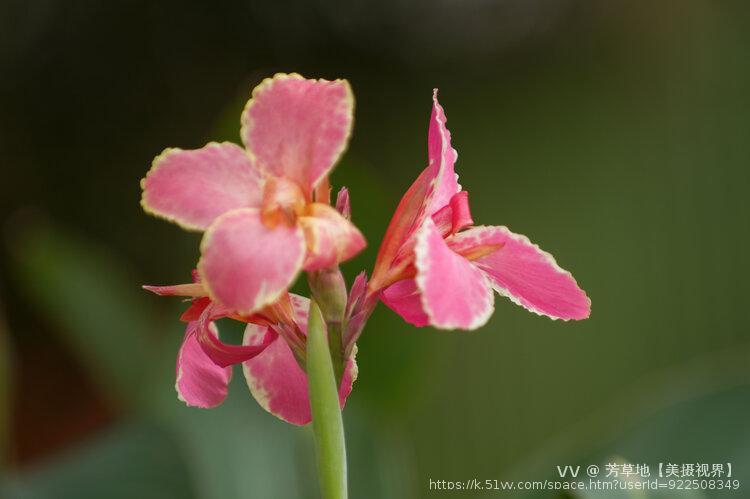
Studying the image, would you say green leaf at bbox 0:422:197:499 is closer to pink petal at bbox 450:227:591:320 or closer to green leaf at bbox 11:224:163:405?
green leaf at bbox 11:224:163:405

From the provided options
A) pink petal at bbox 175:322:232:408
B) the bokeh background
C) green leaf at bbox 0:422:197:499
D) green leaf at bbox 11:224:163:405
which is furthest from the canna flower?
Result: the bokeh background

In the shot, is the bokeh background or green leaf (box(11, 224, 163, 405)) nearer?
green leaf (box(11, 224, 163, 405))

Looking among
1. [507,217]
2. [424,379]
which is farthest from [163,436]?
[507,217]

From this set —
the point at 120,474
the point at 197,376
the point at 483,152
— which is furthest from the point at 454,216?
the point at 483,152

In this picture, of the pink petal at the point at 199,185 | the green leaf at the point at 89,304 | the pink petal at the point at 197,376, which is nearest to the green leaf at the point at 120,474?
the green leaf at the point at 89,304

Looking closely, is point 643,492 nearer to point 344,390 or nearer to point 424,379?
point 344,390

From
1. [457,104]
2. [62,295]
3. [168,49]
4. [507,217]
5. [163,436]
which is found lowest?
[163,436]
